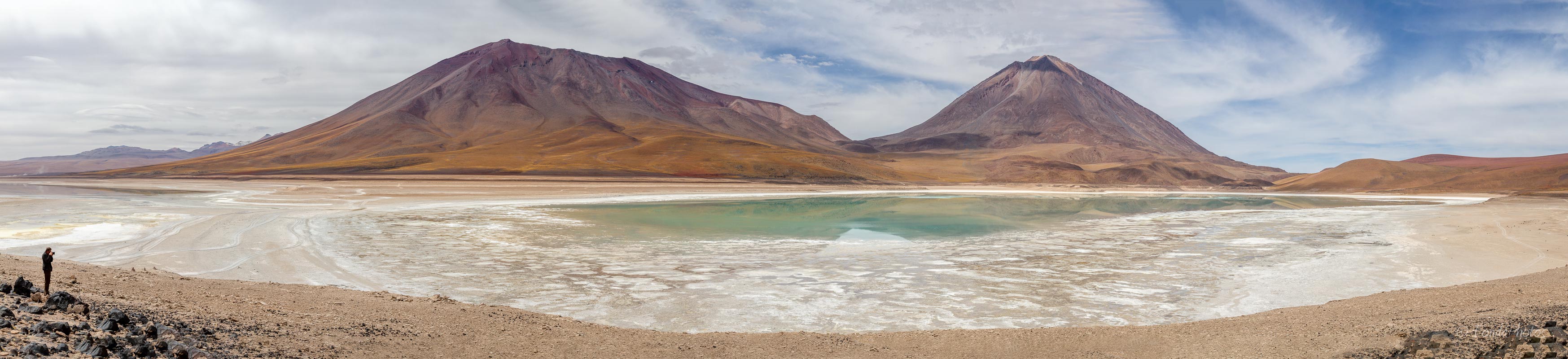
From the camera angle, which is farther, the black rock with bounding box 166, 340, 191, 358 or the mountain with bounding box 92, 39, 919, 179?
the mountain with bounding box 92, 39, 919, 179

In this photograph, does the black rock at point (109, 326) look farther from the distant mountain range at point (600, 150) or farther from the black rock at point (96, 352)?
the distant mountain range at point (600, 150)

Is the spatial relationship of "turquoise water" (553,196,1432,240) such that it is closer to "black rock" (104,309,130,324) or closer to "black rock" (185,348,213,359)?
"black rock" (104,309,130,324)

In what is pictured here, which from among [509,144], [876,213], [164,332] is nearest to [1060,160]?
[509,144]

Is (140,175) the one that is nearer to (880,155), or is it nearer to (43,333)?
(43,333)

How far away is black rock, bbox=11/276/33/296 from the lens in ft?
20.8

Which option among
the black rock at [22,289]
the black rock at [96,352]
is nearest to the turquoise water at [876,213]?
the black rock at [22,289]

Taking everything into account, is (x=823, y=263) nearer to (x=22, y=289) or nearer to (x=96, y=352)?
(x=96, y=352)

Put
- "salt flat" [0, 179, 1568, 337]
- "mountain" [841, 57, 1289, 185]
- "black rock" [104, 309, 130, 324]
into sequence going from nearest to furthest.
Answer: "black rock" [104, 309, 130, 324]
"salt flat" [0, 179, 1568, 337]
"mountain" [841, 57, 1289, 185]

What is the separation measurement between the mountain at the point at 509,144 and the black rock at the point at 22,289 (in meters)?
76.8

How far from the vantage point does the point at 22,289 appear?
6363 mm

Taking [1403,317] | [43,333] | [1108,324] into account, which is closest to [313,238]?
[43,333]

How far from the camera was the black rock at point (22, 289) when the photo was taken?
6.33 metres

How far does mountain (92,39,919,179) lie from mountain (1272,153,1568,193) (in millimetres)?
56257

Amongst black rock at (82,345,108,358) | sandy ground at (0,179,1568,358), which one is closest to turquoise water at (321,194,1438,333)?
sandy ground at (0,179,1568,358)
